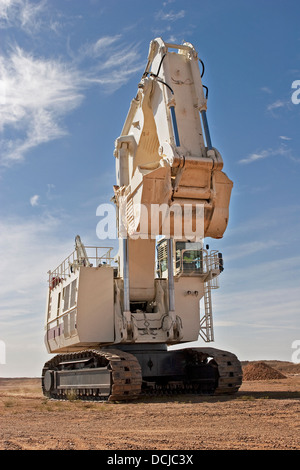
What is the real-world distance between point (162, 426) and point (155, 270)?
725cm

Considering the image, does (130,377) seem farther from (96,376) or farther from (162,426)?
(162,426)

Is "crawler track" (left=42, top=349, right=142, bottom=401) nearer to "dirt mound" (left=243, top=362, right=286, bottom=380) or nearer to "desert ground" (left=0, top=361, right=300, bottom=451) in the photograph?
"desert ground" (left=0, top=361, right=300, bottom=451)

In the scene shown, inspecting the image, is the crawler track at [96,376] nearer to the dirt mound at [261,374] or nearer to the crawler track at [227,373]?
the crawler track at [227,373]

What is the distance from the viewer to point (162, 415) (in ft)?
32.9

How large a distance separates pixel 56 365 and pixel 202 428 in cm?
1208

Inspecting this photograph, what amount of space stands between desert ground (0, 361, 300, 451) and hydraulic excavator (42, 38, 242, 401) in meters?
1.98

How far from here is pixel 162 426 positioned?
845 cm

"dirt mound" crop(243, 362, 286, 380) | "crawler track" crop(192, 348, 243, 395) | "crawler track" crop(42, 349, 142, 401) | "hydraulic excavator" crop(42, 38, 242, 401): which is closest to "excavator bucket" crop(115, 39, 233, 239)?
"hydraulic excavator" crop(42, 38, 242, 401)

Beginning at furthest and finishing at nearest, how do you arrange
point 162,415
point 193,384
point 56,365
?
point 56,365 < point 193,384 < point 162,415

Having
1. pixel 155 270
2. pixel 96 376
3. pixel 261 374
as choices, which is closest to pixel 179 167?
pixel 155 270

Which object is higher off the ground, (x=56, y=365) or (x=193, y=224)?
(x=193, y=224)
